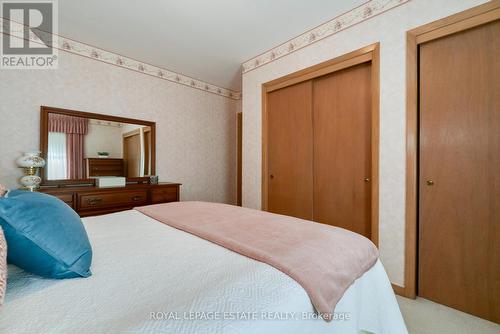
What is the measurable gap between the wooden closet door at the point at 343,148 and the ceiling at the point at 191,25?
2.18 feet

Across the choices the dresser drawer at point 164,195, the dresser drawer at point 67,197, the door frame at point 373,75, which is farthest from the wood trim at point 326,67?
the dresser drawer at point 67,197

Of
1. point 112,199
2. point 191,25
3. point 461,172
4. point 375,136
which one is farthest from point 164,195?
point 461,172

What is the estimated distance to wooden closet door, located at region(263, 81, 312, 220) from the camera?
8.14 feet

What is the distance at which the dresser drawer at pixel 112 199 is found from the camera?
2.20 metres

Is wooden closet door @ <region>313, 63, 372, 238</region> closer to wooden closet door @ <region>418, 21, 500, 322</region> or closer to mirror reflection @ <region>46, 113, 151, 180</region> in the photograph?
wooden closet door @ <region>418, 21, 500, 322</region>

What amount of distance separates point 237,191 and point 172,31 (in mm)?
A: 2732

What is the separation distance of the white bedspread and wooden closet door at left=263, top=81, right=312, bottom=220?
61.3 inches

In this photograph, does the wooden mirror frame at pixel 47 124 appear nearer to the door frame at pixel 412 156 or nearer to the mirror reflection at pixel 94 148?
the mirror reflection at pixel 94 148

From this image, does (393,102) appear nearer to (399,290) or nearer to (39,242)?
(399,290)

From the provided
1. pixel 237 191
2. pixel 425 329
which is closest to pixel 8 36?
pixel 237 191

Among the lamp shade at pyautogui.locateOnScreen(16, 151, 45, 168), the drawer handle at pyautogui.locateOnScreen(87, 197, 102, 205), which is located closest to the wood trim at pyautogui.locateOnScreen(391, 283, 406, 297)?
the drawer handle at pyautogui.locateOnScreen(87, 197, 102, 205)

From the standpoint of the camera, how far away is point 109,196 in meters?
2.36

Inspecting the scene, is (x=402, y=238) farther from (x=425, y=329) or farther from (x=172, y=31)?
(x=172, y=31)

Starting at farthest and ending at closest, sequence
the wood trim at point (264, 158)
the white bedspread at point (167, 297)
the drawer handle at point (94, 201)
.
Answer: the wood trim at point (264, 158) → the drawer handle at point (94, 201) → the white bedspread at point (167, 297)
